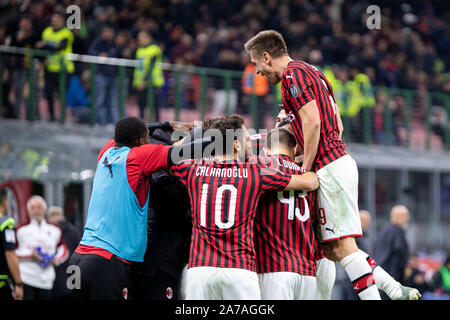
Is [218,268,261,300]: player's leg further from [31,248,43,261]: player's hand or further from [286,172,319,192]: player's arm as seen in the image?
[31,248,43,261]: player's hand

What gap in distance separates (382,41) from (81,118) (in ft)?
35.8

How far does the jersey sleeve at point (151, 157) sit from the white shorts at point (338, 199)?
46.0 inches

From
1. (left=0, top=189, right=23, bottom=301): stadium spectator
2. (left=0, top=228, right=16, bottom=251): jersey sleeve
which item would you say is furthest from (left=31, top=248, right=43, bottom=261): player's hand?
(left=0, top=228, right=16, bottom=251): jersey sleeve

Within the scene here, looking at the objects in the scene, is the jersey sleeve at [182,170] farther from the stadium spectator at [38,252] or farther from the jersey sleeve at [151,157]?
the stadium spectator at [38,252]

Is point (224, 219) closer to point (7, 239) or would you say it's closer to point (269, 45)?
point (269, 45)

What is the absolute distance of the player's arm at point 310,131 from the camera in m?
5.23

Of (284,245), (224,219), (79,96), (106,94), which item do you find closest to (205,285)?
(224,219)

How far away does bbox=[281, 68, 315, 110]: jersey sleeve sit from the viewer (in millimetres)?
5328

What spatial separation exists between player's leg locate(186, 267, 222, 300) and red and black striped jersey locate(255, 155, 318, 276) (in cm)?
49

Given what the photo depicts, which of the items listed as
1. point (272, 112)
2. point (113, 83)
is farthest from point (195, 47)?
point (113, 83)

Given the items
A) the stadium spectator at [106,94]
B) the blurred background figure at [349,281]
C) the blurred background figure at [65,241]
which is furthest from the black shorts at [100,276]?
the stadium spectator at [106,94]

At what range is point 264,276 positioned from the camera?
510cm

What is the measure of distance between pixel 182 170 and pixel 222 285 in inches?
33.3
